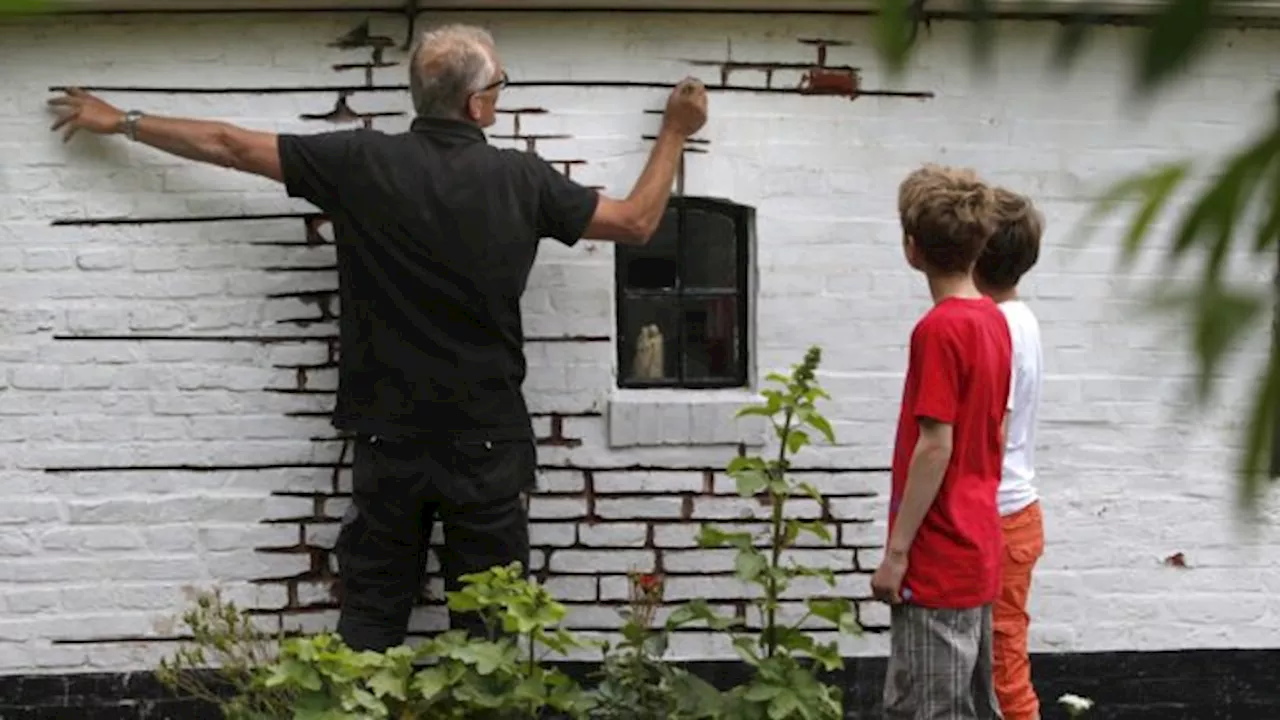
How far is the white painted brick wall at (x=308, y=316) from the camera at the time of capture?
541 centimetres

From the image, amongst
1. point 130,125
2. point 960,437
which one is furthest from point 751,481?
point 130,125

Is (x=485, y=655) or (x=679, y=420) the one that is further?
(x=679, y=420)

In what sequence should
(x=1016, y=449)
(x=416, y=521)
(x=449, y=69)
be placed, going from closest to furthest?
(x=1016, y=449)
(x=449, y=69)
(x=416, y=521)

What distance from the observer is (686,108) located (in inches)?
212

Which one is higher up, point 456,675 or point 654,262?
point 654,262

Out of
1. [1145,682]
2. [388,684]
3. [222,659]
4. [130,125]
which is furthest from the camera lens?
[1145,682]

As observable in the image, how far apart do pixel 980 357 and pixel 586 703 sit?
1255 mm

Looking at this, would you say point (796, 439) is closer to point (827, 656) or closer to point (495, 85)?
point (827, 656)

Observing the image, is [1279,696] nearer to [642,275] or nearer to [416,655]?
[642,275]

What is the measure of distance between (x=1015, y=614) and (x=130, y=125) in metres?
2.74

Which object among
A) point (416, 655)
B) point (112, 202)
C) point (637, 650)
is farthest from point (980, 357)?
point (112, 202)

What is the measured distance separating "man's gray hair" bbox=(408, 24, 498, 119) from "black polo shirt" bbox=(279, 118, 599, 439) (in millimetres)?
49

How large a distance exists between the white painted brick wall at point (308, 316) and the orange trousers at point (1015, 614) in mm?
850

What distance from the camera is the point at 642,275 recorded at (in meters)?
5.62
